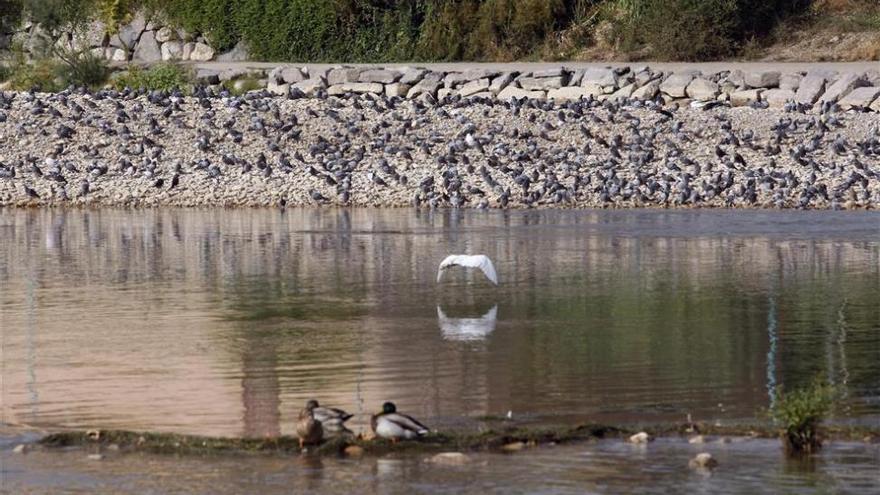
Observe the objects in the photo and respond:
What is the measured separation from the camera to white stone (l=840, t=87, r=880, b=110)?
28.3 meters

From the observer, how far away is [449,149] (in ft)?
86.5

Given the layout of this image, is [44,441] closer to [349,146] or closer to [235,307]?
[235,307]

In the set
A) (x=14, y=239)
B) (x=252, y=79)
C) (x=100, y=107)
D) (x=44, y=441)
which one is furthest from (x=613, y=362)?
(x=252, y=79)

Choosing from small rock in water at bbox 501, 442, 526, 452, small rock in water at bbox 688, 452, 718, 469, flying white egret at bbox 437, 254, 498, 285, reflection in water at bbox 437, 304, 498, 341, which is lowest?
small rock in water at bbox 688, 452, 718, 469

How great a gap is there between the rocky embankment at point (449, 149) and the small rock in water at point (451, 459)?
563 inches

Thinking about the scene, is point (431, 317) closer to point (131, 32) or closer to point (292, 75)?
point (292, 75)

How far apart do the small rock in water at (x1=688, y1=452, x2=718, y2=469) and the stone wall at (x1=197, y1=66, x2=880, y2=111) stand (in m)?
19.5

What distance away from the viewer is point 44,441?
9922 mm

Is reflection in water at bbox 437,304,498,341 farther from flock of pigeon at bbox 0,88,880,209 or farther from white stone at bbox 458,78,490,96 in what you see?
white stone at bbox 458,78,490,96

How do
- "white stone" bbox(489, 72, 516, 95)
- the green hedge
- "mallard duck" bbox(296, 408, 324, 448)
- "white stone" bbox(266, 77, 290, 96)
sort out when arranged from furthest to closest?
the green hedge, "white stone" bbox(266, 77, 290, 96), "white stone" bbox(489, 72, 516, 95), "mallard duck" bbox(296, 408, 324, 448)

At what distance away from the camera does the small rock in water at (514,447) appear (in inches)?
Answer: 382

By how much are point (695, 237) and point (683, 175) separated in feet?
13.8

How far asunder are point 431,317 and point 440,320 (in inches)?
7.6

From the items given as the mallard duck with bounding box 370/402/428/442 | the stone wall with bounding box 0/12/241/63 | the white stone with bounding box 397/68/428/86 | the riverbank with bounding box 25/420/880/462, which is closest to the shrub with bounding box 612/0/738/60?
the white stone with bounding box 397/68/428/86
